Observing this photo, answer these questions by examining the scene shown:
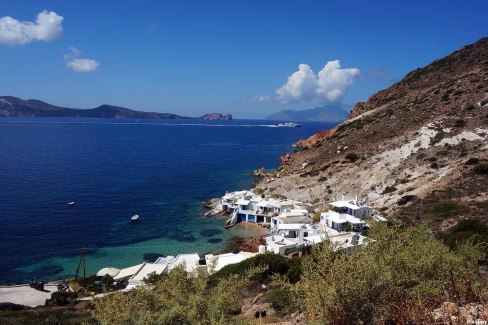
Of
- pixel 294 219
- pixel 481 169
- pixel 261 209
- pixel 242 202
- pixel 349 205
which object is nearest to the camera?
pixel 481 169

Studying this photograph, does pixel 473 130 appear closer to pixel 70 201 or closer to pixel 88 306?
pixel 88 306

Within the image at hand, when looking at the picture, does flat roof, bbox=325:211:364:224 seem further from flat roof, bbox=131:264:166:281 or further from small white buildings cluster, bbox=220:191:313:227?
flat roof, bbox=131:264:166:281

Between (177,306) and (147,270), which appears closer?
(177,306)

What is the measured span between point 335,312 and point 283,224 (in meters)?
31.2

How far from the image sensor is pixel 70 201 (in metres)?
57.4

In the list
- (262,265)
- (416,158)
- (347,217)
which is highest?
(416,158)

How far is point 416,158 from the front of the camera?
49844 millimetres

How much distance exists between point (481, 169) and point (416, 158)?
11992mm

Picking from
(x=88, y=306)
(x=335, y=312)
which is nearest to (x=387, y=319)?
(x=335, y=312)

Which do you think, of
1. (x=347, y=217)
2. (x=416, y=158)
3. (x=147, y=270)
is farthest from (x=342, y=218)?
(x=416, y=158)

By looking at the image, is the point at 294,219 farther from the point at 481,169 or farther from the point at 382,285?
the point at 382,285

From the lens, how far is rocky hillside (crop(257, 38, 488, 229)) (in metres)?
35.8

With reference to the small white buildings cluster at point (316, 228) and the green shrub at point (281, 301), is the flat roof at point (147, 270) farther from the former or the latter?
the green shrub at point (281, 301)

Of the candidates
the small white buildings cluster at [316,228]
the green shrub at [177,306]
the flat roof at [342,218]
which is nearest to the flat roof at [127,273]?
the small white buildings cluster at [316,228]
